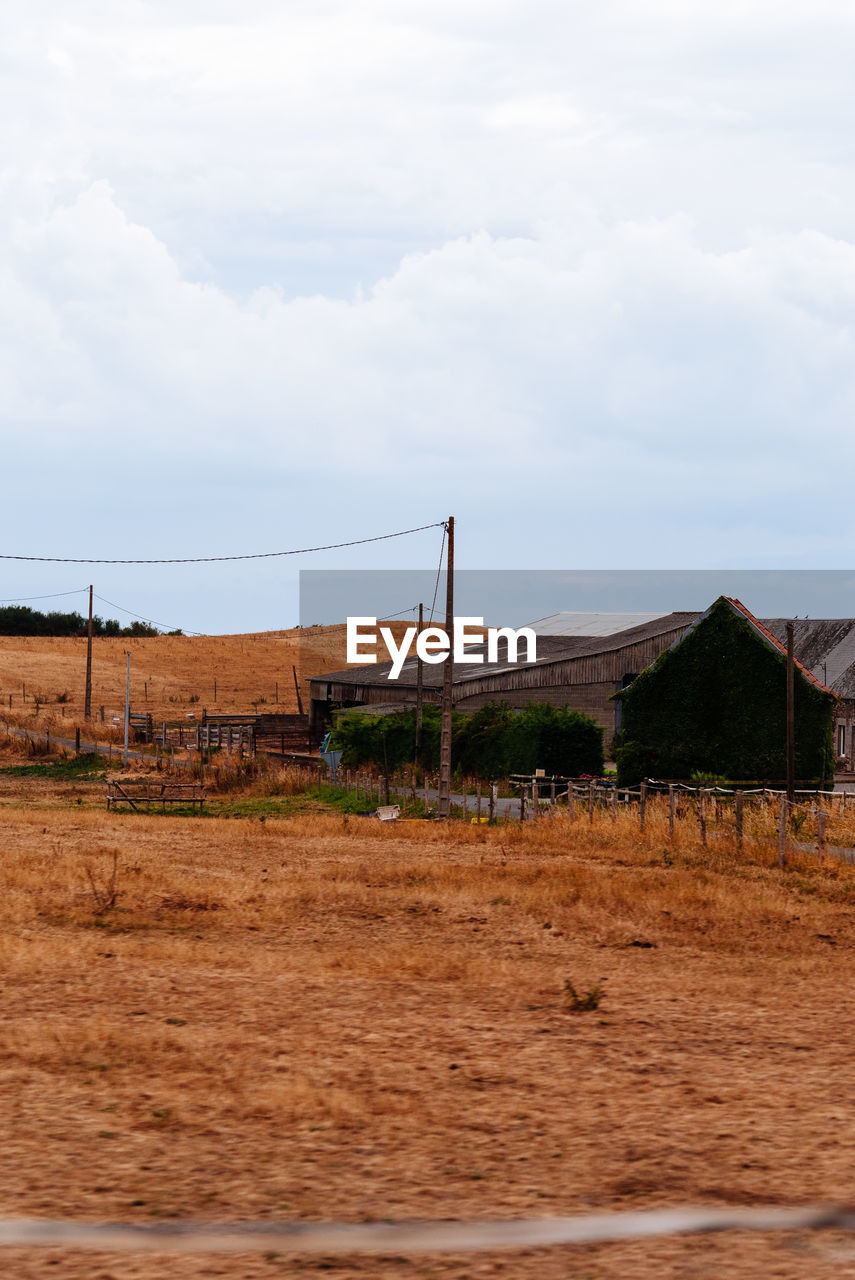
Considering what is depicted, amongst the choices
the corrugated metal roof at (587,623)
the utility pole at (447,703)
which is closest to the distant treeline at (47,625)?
the corrugated metal roof at (587,623)

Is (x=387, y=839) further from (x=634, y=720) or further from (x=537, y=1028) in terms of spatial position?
(x=537, y=1028)

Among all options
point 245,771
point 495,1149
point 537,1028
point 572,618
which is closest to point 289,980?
point 537,1028

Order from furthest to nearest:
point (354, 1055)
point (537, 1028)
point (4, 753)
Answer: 1. point (4, 753)
2. point (537, 1028)
3. point (354, 1055)

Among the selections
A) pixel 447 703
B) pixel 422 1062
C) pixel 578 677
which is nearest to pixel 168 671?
pixel 578 677

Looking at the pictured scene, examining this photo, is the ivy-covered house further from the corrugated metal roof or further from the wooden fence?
the corrugated metal roof

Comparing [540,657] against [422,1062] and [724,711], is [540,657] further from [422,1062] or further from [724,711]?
[422,1062]

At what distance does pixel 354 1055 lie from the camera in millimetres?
9422

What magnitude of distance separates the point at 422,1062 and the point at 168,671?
109750 millimetres

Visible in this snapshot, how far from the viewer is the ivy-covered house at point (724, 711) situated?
1501 inches

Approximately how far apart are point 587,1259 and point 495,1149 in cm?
176

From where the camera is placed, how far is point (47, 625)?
143750 mm

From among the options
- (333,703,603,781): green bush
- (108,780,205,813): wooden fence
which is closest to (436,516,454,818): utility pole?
(108,780,205,813): wooden fence

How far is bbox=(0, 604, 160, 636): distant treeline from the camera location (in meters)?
142

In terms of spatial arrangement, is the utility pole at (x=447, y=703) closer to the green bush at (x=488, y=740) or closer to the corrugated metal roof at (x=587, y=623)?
the green bush at (x=488, y=740)
